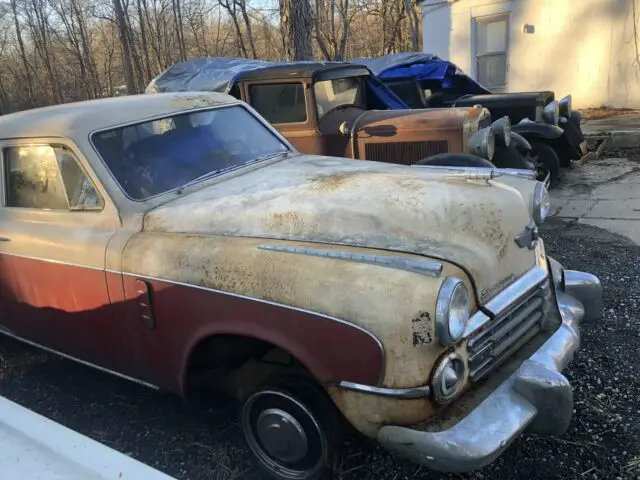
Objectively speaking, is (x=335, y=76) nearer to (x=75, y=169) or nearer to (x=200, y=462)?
(x=75, y=169)

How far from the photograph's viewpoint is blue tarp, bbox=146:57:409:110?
6594mm

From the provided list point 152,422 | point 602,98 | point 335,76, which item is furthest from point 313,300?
point 602,98

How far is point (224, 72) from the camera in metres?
7.09

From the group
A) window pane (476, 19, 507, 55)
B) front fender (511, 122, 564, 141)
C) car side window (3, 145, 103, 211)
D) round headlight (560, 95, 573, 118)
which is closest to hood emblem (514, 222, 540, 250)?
car side window (3, 145, 103, 211)

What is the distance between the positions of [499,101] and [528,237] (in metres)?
6.08

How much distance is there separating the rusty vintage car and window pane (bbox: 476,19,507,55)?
1087 cm

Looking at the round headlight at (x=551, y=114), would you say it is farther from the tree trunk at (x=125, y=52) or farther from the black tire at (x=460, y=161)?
the tree trunk at (x=125, y=52)

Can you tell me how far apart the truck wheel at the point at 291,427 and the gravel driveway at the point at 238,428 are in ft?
0.62

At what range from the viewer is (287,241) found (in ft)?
8.12

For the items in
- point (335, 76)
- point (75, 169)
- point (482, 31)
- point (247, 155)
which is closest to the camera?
point (75, 169)

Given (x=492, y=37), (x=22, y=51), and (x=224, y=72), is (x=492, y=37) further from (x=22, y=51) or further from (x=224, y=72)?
(x=22, y=51)

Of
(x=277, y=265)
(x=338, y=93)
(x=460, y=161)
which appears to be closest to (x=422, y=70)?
(x=338, y=93)

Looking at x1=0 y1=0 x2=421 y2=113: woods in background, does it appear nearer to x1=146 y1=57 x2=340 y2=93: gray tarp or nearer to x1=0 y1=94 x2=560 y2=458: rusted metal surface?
x1=146 y1=57 x2=340 y2=93: gray tarp

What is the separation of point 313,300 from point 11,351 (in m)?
3.00
